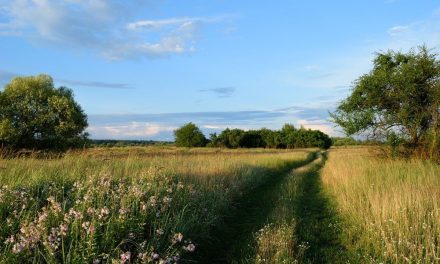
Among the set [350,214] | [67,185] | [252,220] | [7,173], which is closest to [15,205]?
[67,185]

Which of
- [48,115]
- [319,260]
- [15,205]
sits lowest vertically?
[319,260]

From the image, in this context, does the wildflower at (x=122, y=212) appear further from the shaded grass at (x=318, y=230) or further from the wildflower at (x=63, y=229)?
the shaded grass at (x=318, y=230)

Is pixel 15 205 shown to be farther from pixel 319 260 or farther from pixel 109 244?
pixel 319 260

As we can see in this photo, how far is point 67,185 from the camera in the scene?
9016 millimetres

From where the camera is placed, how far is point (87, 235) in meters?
5.46

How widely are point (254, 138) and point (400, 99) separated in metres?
70.3

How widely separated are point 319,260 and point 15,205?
17.2ft

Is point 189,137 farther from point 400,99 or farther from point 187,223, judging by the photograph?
point 187,223

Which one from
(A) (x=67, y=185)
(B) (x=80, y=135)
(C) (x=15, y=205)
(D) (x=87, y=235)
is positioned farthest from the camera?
(B) (x=80, y=135)

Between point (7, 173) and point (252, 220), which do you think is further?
point (252, 220)

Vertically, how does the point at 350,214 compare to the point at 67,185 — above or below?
below

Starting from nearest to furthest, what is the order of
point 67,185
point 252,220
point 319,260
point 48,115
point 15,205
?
1. point 15,205
2. point 319,260
3. point 67,185
4. point 252,220
5. point 48,115

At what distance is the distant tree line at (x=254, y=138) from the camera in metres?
85.3

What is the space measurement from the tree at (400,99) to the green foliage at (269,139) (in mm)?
60900
